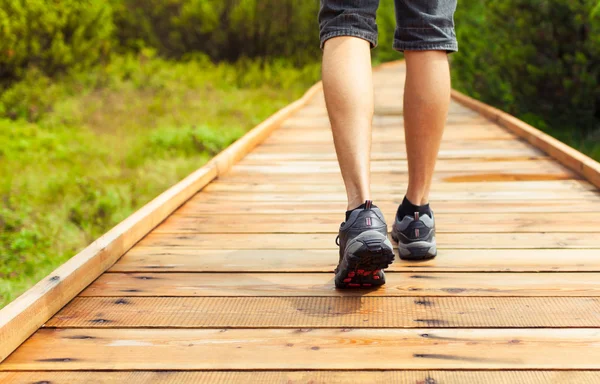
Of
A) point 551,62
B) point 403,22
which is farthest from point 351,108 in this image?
point 551,62

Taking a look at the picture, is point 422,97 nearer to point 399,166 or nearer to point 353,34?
point 353,34

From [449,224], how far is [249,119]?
17.4 feet

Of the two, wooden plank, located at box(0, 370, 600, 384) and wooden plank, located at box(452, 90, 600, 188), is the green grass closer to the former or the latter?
wooden plank, located at box(0, 370, 600, 384)

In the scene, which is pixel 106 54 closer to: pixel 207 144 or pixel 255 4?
pixel 255 4

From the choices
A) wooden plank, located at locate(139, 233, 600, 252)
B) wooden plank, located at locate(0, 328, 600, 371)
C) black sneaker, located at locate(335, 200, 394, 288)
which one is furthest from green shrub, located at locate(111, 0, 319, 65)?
wooden plank, located at locate(0, 328, 600, 371)

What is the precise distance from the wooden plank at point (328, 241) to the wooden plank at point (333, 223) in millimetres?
54

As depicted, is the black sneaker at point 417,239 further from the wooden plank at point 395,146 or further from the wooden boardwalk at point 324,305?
the wooden plank at point 395,146

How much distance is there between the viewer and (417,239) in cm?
207

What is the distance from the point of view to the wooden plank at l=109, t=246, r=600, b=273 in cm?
199

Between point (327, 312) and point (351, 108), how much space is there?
1.80 feet

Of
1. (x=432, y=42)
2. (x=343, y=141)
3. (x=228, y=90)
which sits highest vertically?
(x=432, y=42)

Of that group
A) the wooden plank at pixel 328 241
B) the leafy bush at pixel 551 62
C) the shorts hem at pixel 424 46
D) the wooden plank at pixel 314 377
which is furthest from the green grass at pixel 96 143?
the leafy bush at pixel 551 62

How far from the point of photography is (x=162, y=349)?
148 cm

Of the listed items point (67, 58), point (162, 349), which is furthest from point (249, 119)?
point (162, 349)
